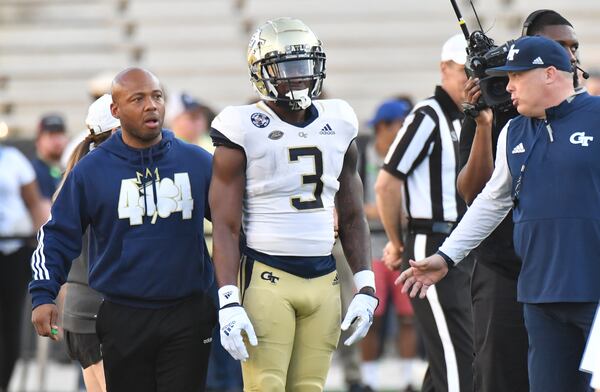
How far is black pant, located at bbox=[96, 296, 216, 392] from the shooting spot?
4863 mm

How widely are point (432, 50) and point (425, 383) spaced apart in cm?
694

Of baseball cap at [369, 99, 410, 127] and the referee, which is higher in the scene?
baseball cap at [369, 99, 410, 127]

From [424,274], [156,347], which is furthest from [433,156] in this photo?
[156,347]

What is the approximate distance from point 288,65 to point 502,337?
1.42 m

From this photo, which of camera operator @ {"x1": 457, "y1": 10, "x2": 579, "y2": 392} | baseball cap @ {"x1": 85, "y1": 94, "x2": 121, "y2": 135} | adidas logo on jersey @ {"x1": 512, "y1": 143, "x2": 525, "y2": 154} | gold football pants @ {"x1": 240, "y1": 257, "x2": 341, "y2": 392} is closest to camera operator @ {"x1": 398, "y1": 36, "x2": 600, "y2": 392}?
adidas logo on jersey @ {"x1": 512, "y1": 143, "x2": 525, "y2": 154}

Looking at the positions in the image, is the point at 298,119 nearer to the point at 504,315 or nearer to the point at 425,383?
the point at 504,315

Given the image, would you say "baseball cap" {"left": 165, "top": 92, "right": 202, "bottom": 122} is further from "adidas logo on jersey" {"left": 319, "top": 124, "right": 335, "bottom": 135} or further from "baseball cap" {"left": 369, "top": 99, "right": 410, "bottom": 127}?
"adidas logo on jersey" {"left": 319, "top": 124, "right": 335, "bottom": 135}

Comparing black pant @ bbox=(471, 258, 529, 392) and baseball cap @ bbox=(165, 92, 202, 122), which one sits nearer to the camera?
black pant @ bbox=(471, 258, 529, 392)

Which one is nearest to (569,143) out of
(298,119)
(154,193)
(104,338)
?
(298,119)

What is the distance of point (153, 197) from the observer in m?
4.88

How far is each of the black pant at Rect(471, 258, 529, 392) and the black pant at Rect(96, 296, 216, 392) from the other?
113 cm

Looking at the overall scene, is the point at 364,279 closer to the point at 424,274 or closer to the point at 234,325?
the point at 424,274

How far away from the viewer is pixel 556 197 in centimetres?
445

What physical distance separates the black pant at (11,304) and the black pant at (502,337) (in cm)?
382
